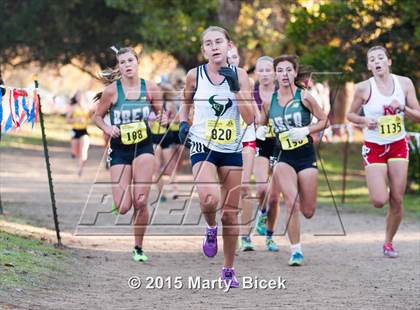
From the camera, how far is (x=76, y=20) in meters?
39.2

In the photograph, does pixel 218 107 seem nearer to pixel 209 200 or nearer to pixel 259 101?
pixel 209 200

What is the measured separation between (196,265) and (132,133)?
1688 mm

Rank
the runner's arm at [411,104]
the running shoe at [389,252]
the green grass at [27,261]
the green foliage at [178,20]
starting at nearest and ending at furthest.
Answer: the green grass at [27,261] < the runner's arm at [411,104] < the running shoe at [389,252] < the green foliage at [178,20]

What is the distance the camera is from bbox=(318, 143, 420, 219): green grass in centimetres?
1923

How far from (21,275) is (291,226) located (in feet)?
10.2

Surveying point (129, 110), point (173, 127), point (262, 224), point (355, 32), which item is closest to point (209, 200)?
point (129, 110)

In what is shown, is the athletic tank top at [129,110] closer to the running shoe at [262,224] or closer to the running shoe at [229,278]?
the running shoe at [229,278]

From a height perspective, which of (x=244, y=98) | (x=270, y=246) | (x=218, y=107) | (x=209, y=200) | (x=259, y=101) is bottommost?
(x=270, y=246)

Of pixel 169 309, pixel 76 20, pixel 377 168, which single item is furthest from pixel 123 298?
pixel 76 20

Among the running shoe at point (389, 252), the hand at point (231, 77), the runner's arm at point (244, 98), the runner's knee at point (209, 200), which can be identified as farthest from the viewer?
the running shoe at point (389, 252)

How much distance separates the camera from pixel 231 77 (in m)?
8.73

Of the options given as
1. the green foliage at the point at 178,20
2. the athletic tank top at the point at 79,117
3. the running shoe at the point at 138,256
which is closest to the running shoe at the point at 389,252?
the running shoe at the point at 138,256

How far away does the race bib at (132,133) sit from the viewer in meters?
11.0

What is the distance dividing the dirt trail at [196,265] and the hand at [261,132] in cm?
145
